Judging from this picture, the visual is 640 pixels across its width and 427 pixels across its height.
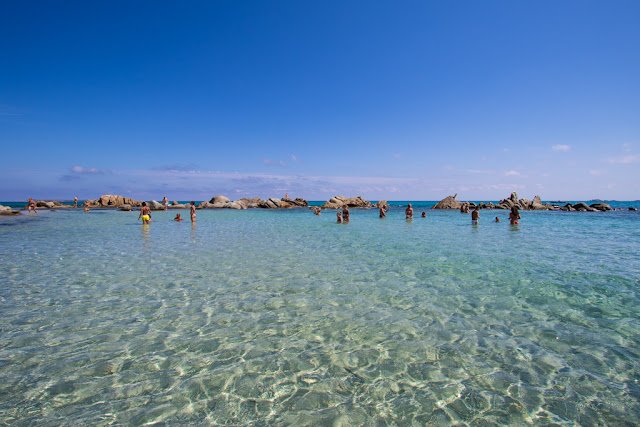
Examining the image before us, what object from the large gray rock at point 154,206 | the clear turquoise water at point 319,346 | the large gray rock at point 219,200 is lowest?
the clear turquoise water at point 319,346

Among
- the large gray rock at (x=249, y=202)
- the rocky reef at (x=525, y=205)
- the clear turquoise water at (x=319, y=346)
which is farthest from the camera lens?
the large gray rock at (x=249, y=202)

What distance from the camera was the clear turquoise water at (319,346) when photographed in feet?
12.7

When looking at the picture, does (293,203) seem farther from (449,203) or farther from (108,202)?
(108,202)

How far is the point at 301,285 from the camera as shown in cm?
931

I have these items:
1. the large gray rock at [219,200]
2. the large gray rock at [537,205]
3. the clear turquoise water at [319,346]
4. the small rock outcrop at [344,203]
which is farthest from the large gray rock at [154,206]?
the large gray rock at [537,205]

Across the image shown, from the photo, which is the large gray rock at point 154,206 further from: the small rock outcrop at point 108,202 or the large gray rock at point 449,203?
the large gray rock at point 449,203

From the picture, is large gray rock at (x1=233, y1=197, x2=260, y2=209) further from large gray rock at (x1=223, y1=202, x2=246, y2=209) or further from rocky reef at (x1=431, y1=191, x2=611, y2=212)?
rocky reef at (x1=431, y1=191, x2=611, y2=212)

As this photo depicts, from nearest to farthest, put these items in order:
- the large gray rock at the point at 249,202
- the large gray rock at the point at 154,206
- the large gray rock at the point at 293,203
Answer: the large gray rock at the point at 154,206 → the large gray rock at the point at 249,202 → the large gray rock at the point at 293,203

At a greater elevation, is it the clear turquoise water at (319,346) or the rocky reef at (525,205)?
the rocky reef at (525,205)

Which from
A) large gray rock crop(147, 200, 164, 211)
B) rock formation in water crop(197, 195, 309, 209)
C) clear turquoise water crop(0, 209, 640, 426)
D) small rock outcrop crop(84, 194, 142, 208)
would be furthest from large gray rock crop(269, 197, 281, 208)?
clear turquoise water crop(0, 209, 640, 426)

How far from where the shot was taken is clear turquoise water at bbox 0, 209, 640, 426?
388 cm

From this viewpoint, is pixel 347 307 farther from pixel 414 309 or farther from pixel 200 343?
pixel 200 343

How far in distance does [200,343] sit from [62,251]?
1384 cm

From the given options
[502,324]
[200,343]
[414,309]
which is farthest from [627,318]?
[200,343]
